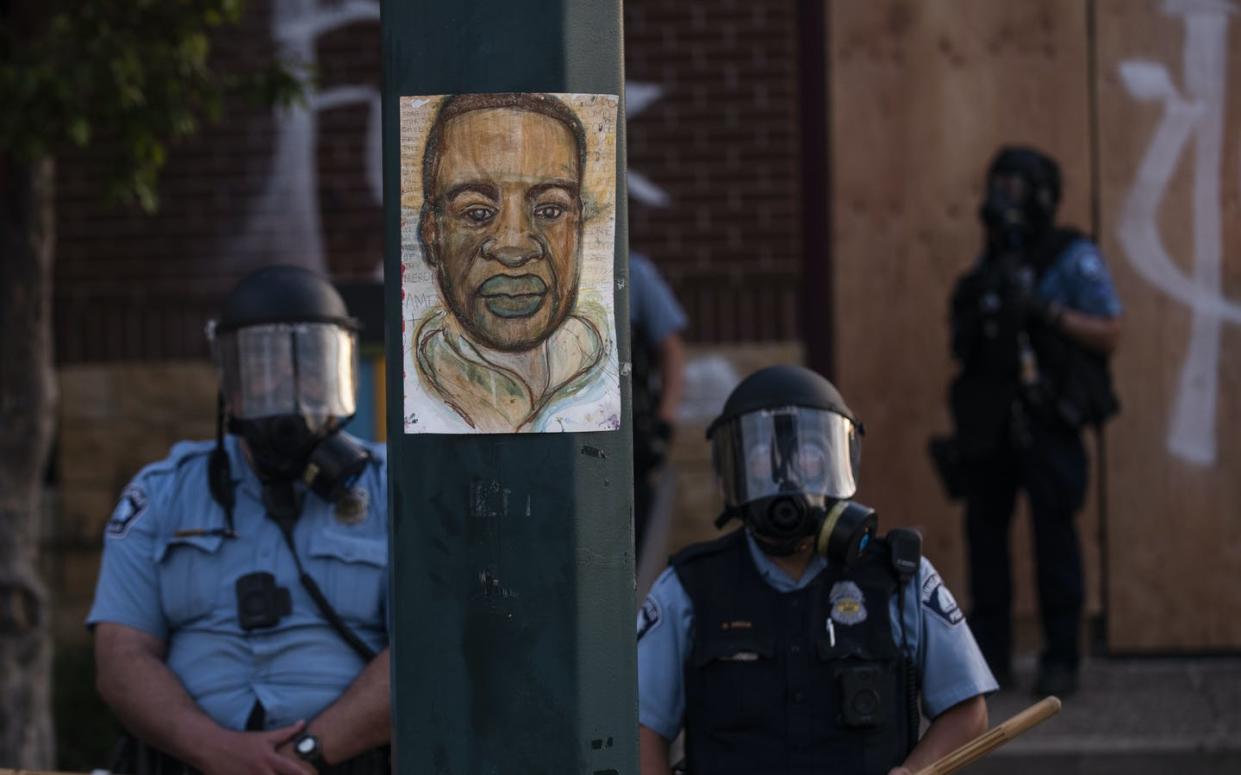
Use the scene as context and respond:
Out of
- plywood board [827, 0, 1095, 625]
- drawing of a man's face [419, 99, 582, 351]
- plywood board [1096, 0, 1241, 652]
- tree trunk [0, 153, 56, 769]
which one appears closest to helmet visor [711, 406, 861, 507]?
drawing of a man's face [419, 99, 582, 351]

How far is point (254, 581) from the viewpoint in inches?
153

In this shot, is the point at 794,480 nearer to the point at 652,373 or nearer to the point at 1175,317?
the point at 652,373

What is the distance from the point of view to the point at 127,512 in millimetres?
3990

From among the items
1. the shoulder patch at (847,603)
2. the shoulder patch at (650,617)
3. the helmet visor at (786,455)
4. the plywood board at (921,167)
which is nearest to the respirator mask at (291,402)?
the shoulder patch at (650,617)

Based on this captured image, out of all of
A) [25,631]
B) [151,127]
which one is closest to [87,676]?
[25,631]

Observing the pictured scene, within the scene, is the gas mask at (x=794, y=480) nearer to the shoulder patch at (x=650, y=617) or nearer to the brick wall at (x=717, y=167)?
the shoulder patch at (x=650, y=617)

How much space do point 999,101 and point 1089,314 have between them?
1.34 meters

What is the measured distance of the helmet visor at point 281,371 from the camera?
403 cm

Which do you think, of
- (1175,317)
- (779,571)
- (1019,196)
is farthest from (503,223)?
(1175,317)

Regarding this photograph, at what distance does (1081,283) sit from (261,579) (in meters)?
3.83

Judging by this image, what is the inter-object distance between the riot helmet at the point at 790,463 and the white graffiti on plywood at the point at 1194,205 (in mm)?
4075

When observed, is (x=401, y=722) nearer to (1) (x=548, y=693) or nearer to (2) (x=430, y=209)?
(1) (x=548, y=693)

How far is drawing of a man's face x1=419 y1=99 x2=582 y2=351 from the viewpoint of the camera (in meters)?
2.55

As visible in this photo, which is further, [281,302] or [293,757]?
[281,302]
